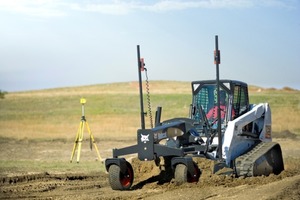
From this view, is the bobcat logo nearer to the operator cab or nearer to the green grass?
the operator cab

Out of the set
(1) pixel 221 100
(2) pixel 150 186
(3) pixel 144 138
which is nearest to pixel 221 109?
(1) pixel 221 100

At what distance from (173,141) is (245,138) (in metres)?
2.07

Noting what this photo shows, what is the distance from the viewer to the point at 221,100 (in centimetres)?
1708

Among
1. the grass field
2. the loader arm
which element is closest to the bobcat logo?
the loader arm

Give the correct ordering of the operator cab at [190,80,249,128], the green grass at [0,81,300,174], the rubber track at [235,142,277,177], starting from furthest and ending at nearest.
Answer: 1. the green grass at [0,81,300,174]
2. the operator cab at [190,80,249,128]
3. the rubber track at [235,142,277,177]

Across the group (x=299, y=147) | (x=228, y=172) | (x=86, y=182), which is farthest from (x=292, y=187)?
(x=299, y=147)

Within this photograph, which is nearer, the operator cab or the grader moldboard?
the grader moldboard

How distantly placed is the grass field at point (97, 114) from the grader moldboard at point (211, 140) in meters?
22.4

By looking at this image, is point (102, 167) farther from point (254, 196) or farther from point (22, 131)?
point (22, 131)

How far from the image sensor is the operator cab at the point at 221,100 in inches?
664

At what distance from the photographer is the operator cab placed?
55.3ft

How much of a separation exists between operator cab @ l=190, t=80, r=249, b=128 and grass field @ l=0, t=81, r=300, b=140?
22.3 m

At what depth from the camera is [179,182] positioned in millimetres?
14797

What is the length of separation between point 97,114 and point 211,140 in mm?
43590
